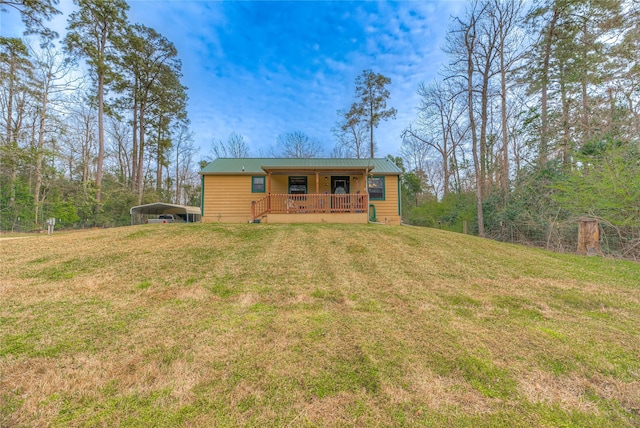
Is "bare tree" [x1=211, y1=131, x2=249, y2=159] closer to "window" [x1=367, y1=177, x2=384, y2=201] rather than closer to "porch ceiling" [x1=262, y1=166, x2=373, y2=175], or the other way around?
"porch ceiling" [x1=262, y1=166, x2=373, y2=175]

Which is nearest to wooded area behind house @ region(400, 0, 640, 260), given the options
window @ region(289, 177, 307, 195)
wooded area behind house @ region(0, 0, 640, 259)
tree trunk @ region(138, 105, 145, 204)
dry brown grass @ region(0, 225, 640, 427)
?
wooded area behind house @ region(0, 0, 640, 259)

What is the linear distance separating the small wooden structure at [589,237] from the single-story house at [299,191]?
6.33 metres

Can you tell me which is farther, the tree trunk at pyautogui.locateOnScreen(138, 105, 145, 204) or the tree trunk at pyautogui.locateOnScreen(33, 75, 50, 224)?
the tree trunk at pyautogui.locateOnScreen(138, 105, 145, 204)

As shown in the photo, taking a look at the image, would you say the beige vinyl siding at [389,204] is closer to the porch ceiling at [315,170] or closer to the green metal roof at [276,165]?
the green metal roof at [276,165]

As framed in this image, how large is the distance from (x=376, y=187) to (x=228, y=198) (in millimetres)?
7500

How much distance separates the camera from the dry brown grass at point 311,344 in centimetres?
167

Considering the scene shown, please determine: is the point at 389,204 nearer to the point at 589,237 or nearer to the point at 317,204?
the point at 317,204

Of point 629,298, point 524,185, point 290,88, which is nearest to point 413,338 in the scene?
point 629,298

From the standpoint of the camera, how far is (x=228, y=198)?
38.8 feet

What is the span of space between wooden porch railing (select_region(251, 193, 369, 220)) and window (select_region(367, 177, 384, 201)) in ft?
6.02

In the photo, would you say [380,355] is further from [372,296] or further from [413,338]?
[372,296]

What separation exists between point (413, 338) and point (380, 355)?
1.67 feet

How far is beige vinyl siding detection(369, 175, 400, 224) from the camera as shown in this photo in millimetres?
12055

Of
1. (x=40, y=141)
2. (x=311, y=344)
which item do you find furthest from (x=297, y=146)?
(x=311, y=344)
